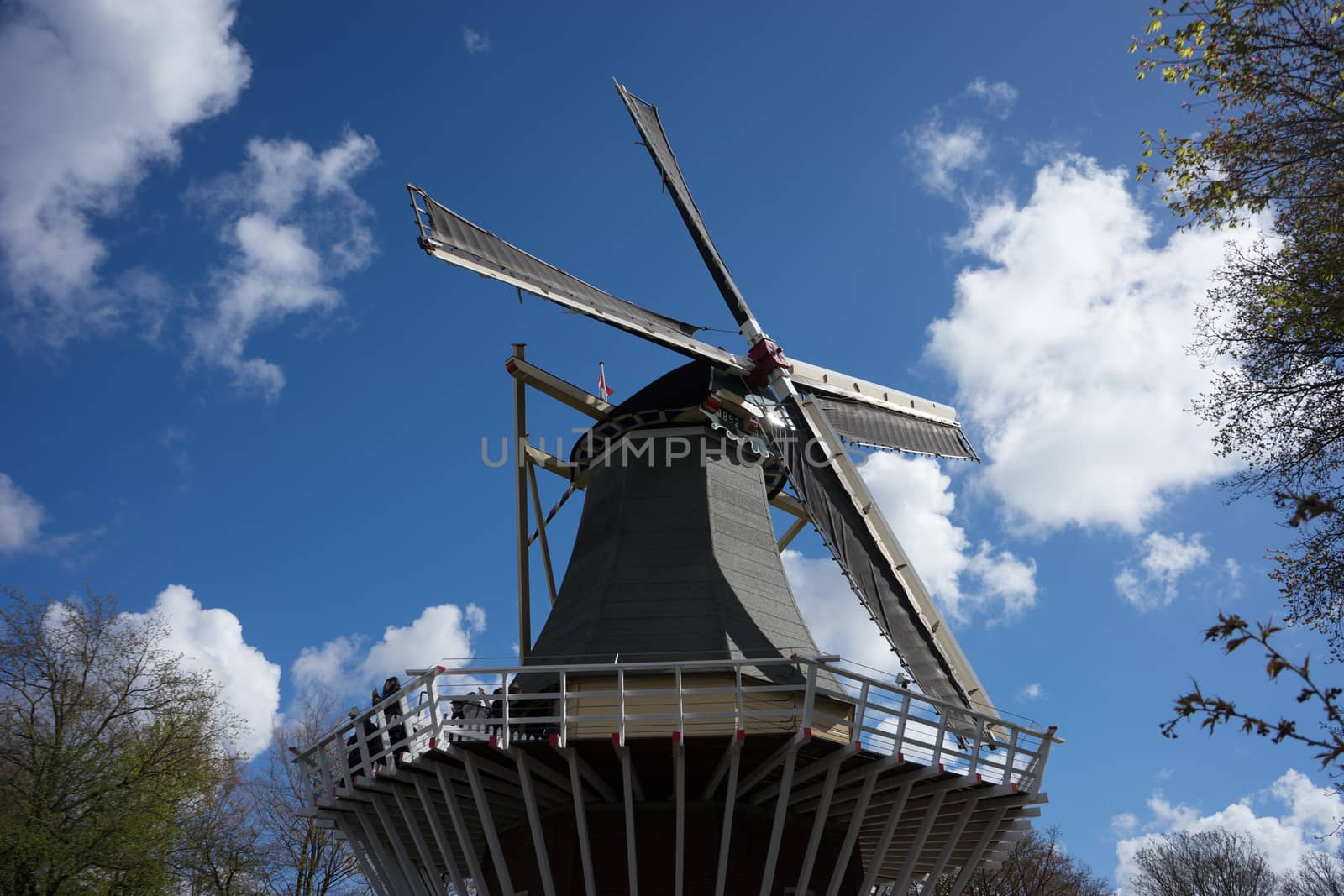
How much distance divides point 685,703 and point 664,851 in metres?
1.96

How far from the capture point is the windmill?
41.5 ft

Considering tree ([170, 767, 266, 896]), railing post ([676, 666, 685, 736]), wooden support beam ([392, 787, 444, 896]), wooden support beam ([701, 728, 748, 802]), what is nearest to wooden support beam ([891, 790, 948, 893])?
wooden support beam ([701, 728, 748, 802])

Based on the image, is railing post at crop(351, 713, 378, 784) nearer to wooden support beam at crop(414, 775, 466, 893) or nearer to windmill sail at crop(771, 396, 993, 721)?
wooden support beam at crop(414, 775, 466, 893)

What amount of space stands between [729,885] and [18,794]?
1337cm

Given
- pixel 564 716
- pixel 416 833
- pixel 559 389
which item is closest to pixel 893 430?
pixel 559 389

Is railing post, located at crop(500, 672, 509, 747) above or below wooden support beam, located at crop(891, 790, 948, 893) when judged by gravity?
above

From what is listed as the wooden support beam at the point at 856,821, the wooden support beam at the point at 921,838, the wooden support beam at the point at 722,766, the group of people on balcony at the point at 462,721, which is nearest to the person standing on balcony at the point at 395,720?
the group of people on balcony at the point at 462,721

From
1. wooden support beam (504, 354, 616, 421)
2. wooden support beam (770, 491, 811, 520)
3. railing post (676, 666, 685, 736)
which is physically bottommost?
railing post (676, 666, 685, 736)

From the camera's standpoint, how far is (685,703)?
13.4 m

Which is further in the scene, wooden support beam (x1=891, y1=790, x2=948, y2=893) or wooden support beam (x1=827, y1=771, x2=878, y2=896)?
wooden support beam (x1=891, y1=790, x2=948, y2=893)

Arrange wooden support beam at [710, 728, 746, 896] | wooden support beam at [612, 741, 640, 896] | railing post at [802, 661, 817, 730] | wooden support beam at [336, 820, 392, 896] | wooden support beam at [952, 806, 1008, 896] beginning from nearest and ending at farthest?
railing post at [802, 661, 817, 730] < wooden support beam at [710, 728, 746, 896] < wooden support beam at [612, 741, 640, 896] < wooden support beam at [952, 806, 1008, 896] < wooden support beam at [336, 820, 392, 896]

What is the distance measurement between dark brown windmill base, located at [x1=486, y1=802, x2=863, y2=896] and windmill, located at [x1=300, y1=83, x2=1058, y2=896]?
3cm

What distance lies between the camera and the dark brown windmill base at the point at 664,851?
44.3ft

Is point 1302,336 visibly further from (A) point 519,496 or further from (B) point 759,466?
(A) point 519,496
